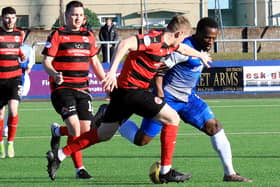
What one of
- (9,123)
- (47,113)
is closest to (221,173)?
(9,123)

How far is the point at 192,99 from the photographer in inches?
439

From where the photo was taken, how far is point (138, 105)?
10.4 m

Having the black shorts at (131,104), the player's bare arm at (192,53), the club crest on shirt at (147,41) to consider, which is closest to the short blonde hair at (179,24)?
the player's bare arm at (192,53)

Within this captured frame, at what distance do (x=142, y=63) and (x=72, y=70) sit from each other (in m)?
1.46

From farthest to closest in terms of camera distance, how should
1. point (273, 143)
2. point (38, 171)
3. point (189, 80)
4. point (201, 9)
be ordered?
1. point (201, 9)
2. point (273, 143)
3. point (38, 171)
4. point (189, 80)

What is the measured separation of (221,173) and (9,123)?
13.3ft

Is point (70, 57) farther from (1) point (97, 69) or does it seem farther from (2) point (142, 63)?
(2) point (142, 63)

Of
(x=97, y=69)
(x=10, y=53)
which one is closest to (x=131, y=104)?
(x=97, y=69)

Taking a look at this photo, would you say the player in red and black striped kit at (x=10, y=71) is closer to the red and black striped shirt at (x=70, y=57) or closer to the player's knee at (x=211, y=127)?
the red and black striped shirt at (x=70, y=57)

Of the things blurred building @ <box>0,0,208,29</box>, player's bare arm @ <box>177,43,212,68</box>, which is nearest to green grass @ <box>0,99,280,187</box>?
player's bare arm @ <box>177,43,212,68</box>

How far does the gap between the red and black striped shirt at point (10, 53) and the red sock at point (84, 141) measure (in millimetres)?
3586

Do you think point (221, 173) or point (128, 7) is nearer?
point (221, 173)

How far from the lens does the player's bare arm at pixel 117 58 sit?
9836mm

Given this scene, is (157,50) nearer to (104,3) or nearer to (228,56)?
(228,56)
